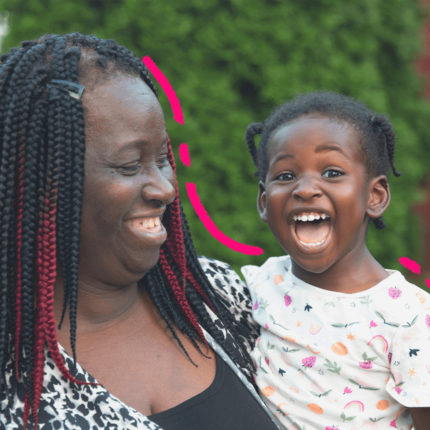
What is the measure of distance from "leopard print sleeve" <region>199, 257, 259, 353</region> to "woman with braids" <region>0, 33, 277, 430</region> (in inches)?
13.6

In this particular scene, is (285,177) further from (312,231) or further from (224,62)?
(224,62)

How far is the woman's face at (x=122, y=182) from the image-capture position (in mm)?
2131

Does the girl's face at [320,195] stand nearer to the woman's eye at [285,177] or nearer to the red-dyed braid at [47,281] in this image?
the woman's eye at [285,177]

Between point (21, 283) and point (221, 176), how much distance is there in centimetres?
346

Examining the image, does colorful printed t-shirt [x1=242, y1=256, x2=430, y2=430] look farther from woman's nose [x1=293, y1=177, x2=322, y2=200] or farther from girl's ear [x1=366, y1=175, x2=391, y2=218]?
woman's nose [x1=293, y1=177, x2=322, y2=200]

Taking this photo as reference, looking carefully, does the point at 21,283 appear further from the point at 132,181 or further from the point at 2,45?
the point at 2,45

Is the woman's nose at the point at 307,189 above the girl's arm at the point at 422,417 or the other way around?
above

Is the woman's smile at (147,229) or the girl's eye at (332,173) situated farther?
the girl's eye at (332,173)

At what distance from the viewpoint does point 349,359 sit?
96.3 inches

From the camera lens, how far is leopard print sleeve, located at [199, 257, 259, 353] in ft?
8.93

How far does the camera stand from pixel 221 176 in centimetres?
544

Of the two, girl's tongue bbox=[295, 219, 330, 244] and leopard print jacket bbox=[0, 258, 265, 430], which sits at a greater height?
girl's tongue bbox=[295, 219, 330, 244]

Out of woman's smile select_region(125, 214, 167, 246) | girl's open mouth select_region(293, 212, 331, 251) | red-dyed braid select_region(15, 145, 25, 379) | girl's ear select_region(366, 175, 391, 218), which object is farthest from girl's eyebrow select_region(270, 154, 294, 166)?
red-dyed braid select_region(15, 145, 25, 379)

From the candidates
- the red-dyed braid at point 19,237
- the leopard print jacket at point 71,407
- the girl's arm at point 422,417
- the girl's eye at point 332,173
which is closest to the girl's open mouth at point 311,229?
the girl's eye at point 332,173
